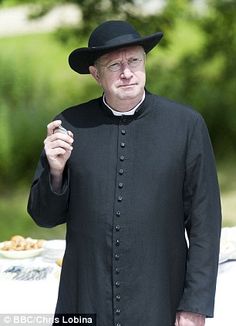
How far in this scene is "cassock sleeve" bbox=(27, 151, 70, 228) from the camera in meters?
2.30

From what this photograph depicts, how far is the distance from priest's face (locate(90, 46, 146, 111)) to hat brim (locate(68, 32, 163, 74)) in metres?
0.03

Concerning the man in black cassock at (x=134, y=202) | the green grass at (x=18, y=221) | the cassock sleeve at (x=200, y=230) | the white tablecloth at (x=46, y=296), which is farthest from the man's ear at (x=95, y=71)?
the green grass at (x=18, y=221)

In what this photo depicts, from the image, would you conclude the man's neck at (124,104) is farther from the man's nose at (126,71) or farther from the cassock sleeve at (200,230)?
the cassock sleeve at (200,230)

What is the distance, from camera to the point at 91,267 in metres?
2.33

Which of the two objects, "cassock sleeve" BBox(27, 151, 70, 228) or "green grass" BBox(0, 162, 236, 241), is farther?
"green grass" BBox(0, 162, 236, 241)

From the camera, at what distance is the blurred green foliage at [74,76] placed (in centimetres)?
906

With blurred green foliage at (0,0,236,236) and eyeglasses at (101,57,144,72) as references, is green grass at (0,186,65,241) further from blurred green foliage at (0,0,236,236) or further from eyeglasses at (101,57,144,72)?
eyeglasses at (101,57,144,72)

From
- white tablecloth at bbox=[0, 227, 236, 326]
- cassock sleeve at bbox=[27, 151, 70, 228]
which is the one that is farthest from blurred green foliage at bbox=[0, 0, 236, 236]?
cassock sleeve at bbox=[27, 151, 70, 228]

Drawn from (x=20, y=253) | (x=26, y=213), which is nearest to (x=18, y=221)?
(x=26, y=213)

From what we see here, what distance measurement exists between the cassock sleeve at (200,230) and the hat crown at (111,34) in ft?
1.25

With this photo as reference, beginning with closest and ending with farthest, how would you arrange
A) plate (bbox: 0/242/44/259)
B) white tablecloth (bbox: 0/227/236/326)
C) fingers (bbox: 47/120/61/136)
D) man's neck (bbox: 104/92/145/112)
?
fingers (bbox: 47/120/61/136) < man's neck (bbox: 104/92/145/112) < white tablecloth (bbox: 0/227/236/326) < plate (bbox: 0/242/44/259)

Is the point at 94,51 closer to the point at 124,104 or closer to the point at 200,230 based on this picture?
the point at 124,104

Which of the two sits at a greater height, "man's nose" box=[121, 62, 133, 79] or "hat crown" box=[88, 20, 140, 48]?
"hat crown" box=[88, 20, 140, 48]

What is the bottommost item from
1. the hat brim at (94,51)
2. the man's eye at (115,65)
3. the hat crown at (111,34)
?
the man's eye at (115,65)
